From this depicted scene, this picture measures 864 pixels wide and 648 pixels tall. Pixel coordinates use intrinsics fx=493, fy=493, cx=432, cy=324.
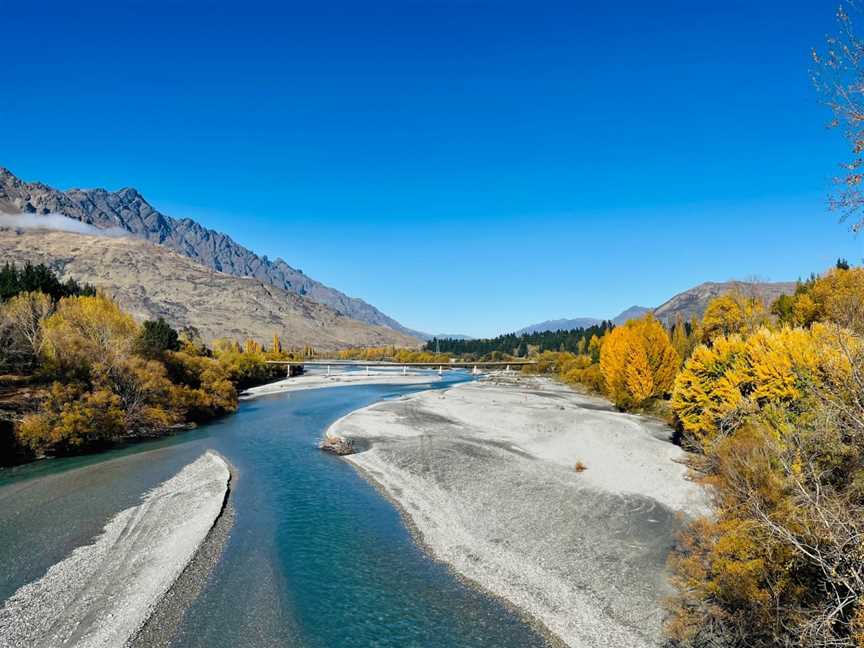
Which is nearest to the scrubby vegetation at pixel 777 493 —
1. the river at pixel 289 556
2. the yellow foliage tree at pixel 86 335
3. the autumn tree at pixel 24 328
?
the river at pixel 289 556

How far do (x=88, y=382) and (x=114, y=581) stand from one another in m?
35.3

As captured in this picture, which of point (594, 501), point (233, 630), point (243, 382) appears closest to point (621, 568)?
point (594, 501)

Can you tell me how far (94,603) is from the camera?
59.9 ft

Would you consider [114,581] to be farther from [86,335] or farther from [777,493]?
[86,335]

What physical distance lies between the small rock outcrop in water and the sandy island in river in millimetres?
1322

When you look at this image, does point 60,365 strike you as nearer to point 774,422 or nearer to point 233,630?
point 233,630

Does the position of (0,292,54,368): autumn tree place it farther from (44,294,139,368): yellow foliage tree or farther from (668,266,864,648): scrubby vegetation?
(668,266,864,648): scrubby vegetation

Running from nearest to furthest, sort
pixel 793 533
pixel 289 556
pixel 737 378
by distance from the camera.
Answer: pixel 793 533
pixel 289 556
pixel 737 378

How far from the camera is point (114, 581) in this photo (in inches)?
783

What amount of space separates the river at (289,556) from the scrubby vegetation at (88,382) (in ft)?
11.7

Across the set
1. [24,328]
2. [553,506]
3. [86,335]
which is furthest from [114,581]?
[24,328]

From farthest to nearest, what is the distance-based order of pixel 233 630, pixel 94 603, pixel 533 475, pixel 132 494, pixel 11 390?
pixel 11 390, pixel 533 475, pixel 132 494, pixel 94 603, pixel 233 630

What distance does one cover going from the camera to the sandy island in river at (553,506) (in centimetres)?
1886

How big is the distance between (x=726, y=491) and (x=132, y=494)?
108 ft
